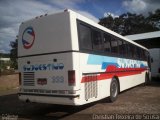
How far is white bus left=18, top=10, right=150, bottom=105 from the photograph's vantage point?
21.5ft

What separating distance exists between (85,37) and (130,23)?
64609mm

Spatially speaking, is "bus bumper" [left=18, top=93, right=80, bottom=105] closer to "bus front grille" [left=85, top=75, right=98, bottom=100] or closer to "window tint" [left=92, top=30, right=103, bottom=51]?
"bus front grille" [left=85, top=75, right=98, bottom=100]

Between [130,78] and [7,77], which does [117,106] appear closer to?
[130,78]

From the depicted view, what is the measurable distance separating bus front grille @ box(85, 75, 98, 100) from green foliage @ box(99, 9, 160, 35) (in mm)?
60757

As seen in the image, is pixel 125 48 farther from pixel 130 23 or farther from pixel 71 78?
pixel 130 23

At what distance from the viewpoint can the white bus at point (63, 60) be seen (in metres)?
6.55

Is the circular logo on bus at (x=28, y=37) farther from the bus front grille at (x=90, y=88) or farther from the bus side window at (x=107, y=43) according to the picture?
the bus side window at (x=107, y=43)

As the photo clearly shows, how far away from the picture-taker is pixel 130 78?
39.9ft

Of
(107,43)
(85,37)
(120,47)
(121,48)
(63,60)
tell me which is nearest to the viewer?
(63,60)

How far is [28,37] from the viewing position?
7621 millimetres

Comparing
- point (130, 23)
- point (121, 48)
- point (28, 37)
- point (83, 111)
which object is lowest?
point (83, 111)

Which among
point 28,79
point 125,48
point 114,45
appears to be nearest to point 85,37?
point 28,79

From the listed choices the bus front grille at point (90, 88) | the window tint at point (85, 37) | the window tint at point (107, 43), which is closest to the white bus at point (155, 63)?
the window tint at point (107, 43)

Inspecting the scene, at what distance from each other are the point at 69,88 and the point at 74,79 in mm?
329
